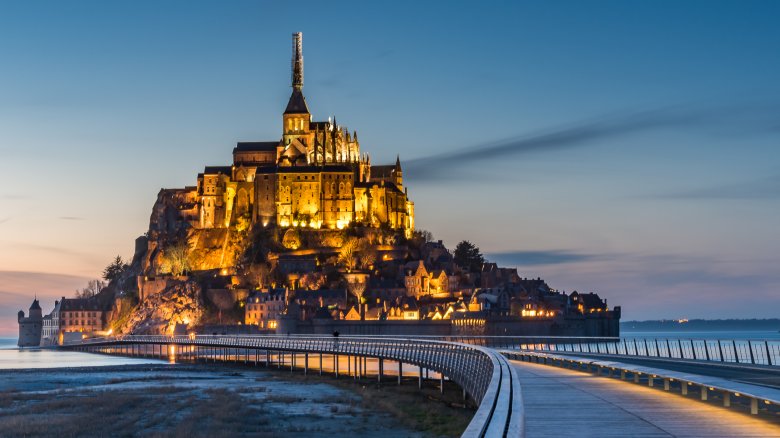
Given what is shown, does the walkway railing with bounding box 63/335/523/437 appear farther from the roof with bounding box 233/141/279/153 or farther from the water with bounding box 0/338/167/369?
the roof with bounding box 233/141/279/153

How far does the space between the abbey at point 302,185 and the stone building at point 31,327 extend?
37.3 metres

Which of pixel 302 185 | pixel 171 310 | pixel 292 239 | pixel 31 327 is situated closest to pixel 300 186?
pixel 302 185

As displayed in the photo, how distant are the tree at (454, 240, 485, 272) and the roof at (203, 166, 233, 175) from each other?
41916 millimetres

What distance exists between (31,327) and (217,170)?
48.5 metres

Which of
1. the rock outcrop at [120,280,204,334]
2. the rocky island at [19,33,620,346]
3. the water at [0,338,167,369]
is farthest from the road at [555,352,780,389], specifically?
the rock outcrop at [120,280,204,334]

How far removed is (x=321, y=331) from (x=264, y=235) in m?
37.0

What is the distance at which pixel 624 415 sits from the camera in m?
17.8

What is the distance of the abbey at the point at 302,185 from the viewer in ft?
534

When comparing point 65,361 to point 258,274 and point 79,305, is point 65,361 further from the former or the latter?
point 79,305

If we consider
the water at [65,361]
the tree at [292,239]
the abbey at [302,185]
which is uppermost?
the abbey at [302,185]

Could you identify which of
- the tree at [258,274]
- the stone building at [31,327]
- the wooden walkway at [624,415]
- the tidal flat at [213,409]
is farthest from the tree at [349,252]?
the wooden walkway at [624,415]

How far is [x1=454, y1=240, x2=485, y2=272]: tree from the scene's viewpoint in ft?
553

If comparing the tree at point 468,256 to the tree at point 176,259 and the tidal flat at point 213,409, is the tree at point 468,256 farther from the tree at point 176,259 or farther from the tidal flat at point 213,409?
the tidal flat at point 213,409

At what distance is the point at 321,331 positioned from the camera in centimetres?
12762
